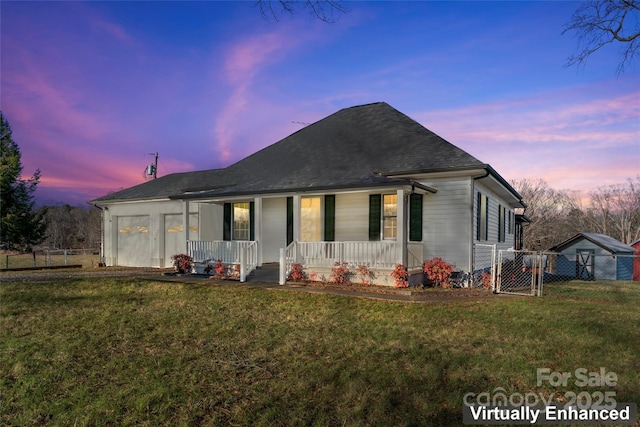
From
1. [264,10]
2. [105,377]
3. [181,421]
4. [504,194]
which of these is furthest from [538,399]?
[504,194]

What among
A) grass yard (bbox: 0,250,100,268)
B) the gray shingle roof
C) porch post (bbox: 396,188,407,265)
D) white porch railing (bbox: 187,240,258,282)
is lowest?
grass yard (bbox: 0,250,100,268)

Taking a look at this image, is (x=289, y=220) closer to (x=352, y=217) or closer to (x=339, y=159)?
(x=352, y=217)

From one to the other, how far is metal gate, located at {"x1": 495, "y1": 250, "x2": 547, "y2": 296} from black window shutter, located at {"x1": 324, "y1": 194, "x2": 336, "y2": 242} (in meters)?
5.49

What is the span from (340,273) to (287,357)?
6.35 m

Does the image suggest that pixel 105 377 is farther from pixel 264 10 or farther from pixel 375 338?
pixel 264 10

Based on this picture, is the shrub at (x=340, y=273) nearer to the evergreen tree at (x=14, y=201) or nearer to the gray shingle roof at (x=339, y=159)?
the gray shingle roof at (x=339, y=159)

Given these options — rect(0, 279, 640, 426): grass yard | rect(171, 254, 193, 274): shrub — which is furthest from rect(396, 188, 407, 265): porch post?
rect(171, 254, 193, 274): shrub

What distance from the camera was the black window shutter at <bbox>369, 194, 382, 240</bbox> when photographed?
1264 centimetres

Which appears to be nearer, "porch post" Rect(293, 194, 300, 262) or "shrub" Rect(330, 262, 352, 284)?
"shrub" Rect(330, 262, 352, 284)

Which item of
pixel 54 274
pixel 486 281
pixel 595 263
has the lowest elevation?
pixel 595 263

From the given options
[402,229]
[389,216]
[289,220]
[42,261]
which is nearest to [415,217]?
[389,216]

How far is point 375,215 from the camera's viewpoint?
12711 millimetres

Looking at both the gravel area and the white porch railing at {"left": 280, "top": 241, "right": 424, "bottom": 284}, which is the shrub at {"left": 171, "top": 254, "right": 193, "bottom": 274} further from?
the white porch railing at {"left": 280, "top": 241, "right": 424, "bottom": 284}

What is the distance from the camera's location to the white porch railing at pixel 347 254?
36.3 feet
